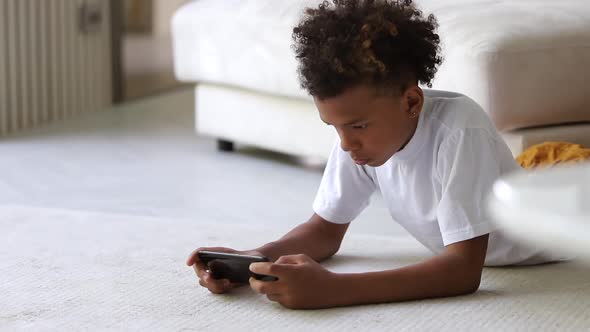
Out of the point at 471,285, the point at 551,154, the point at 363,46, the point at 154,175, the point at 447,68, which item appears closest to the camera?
the point at 363,46

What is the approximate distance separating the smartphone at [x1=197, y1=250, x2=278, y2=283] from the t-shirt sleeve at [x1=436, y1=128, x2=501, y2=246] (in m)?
0.29

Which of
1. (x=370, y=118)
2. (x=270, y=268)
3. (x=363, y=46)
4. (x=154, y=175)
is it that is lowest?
(x=154, y=175)

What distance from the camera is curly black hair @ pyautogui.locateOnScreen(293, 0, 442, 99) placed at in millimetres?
1379

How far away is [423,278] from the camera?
1.46m

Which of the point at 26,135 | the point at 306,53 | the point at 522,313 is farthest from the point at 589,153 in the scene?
the point at 26,135

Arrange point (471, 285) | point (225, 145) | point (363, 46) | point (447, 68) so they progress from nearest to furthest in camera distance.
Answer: point (363, 46), point (471, 285), point (447, 68), point (225, 145)

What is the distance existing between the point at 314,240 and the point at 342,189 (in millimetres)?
114

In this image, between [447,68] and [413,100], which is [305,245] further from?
[447,68]

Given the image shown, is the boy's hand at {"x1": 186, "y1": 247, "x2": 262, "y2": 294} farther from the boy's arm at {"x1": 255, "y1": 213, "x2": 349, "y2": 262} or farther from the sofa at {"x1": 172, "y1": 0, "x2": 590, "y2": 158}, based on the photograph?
the sofa at {"x1": 172, "y1": 0, "x2": 590, "y2": 158}

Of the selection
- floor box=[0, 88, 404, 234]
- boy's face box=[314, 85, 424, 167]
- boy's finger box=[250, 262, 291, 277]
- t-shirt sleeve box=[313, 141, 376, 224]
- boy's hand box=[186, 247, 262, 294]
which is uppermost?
boy's face box=[314, 85, 424, 167]

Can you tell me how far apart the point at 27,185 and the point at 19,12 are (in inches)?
34.9

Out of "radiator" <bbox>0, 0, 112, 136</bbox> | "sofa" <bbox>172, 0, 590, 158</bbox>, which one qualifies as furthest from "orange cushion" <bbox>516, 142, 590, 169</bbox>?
"radiator" <bbox>0, 0, 112, 136</bbox>

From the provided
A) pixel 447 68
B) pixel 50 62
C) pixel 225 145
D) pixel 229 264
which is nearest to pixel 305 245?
pixel 229 264

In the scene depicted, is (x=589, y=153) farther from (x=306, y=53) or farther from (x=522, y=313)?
(x=306, y=53)
